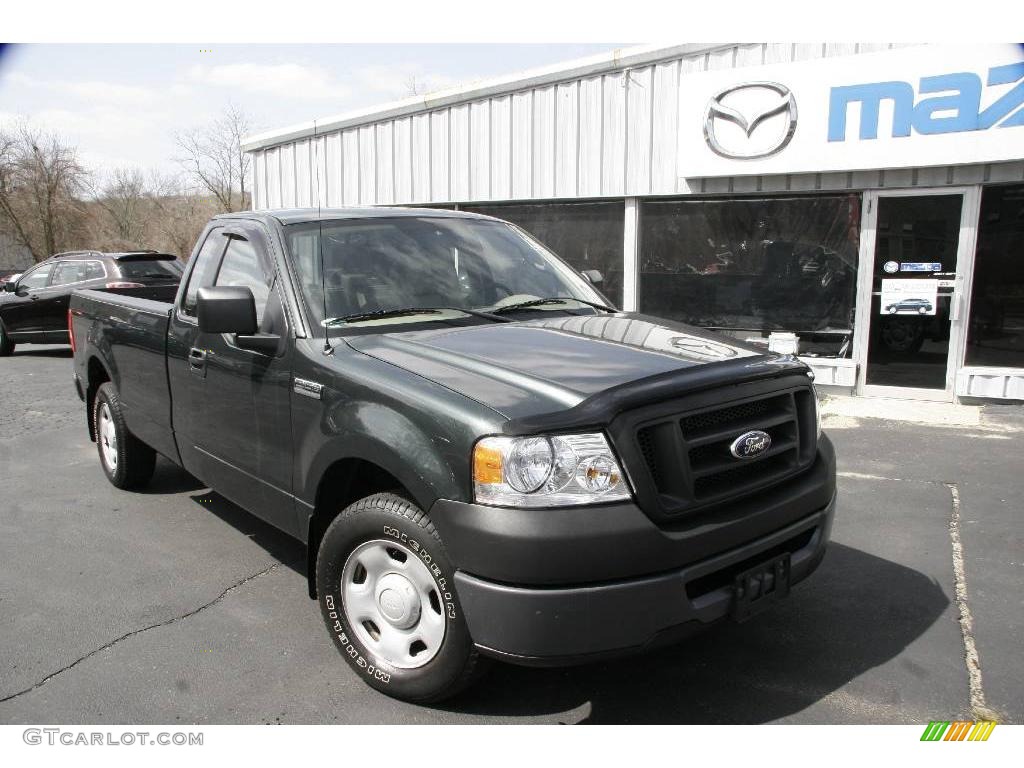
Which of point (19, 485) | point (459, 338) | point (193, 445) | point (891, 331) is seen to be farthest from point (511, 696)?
point (891, 331)

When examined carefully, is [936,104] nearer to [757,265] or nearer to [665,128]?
[757,265]

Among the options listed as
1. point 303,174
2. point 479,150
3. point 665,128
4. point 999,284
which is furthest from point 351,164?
point 999,284

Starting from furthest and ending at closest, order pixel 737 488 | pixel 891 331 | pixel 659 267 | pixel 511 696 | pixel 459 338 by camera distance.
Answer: pixel 659 267 → pixel 891 331 → pixel 459 338 → pixel 511 696 → pixel 737 488

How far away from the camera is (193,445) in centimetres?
438

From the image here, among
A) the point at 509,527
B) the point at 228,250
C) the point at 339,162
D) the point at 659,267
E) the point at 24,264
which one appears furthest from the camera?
the point at 24,264

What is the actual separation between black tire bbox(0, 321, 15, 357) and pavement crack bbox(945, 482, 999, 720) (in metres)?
14.5

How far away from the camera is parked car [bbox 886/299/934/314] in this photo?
28.1 ft

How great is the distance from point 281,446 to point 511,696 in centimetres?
147

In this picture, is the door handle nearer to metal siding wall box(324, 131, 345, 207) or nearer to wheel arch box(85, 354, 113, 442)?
wheel arch box(85, 354, 113, 442)

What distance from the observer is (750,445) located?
112 inches

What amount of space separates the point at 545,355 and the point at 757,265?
Answer: 719 cm

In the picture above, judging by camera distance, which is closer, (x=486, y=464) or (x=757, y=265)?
(x=486, y=464)

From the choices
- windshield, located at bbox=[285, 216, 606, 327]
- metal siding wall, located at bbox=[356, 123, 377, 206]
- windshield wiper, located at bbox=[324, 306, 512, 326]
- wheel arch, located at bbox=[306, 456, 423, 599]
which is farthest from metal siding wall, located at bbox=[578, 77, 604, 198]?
wheel arch, located at bbox=[306, 456, 423, 599]

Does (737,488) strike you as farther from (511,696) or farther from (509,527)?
(511,696)
